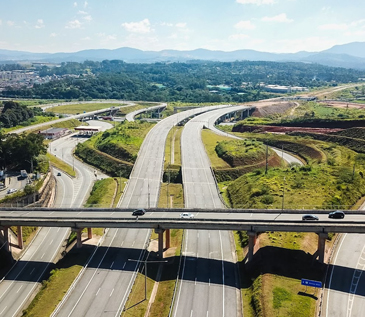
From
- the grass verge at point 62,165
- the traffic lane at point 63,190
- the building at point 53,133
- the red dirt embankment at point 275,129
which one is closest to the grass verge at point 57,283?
the traffic lane at point 63,190

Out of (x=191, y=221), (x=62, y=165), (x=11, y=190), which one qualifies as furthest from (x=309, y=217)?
(x=62, y=165)

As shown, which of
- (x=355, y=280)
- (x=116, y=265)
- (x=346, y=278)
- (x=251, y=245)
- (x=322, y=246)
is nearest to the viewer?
(x=355, y=280)

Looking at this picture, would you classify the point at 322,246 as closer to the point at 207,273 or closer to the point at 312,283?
the point at 312,283

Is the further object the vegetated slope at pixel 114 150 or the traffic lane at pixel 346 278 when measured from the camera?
the vegetated slope at pixel 114 150

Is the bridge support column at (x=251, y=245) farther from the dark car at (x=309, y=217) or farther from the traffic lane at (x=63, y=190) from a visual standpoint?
the traffic lane at (x=63, y=190)

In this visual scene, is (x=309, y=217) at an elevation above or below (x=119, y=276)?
above

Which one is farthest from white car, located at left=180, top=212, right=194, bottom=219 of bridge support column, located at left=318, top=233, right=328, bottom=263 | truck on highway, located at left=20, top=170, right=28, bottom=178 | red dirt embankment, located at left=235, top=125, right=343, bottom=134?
red dirt embankment, located at left=235, top=125, right=343, bottom=134

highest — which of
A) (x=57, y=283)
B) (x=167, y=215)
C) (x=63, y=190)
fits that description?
(x=167, y=215)

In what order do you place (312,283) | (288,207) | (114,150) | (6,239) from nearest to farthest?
1. (312,283)
2. (6,239)
3. (288,207)
4. (114,150)
